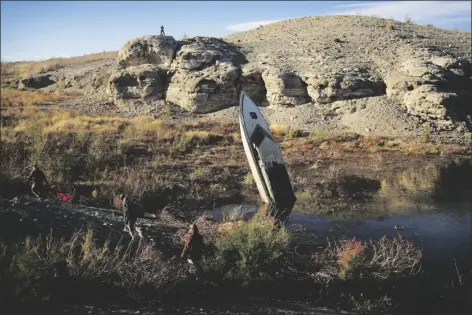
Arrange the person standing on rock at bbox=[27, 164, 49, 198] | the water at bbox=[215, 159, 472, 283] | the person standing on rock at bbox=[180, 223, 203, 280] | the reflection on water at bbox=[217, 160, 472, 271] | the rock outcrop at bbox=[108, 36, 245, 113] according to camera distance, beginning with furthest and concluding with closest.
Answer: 1. the rock outcrop at bbox=[108, 36, 245, 113]
2. the person standing on rock at bbox=[27, 164, 49, 198]
3. the reflection on water at bbox=[217, 160, 472, 271]
4. the water at bbox=[215, 159, 472, 283]
5. the person standing on rock at bbox=[180, 223, 203, 280]

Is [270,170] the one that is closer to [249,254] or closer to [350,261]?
[249,254]

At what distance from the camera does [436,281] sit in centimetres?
846

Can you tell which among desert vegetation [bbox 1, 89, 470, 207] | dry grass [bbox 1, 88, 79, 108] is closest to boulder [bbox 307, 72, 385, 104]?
desert vegetation [bbox 1, 89, 470, 207]

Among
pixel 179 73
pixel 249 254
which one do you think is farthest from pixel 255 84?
pixel 249 254

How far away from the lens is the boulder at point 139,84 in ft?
97.0

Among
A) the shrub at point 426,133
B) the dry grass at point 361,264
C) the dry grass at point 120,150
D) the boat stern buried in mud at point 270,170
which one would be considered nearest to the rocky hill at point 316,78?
the shrub at point 426,133

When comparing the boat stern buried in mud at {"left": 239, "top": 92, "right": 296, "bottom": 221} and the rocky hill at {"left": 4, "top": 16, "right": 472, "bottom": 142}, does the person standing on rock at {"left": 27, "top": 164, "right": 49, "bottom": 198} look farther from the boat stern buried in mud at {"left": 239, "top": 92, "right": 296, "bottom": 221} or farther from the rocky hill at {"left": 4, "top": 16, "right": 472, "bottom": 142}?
the rocky hill at {"left": 4, "top": 16, "right": 472, "bottom": 142}

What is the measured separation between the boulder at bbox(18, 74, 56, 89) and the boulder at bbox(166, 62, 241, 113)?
19.5 m

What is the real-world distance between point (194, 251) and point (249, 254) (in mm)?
1094

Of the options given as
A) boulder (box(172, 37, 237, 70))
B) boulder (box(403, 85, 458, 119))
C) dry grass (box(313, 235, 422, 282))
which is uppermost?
boulder (box(172, 37, 237, 70))

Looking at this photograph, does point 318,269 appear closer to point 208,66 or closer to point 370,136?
point 370,136

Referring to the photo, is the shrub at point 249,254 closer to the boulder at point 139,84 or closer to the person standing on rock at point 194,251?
the person standing on rock at point 194,251

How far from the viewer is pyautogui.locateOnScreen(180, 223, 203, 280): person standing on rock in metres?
7.81

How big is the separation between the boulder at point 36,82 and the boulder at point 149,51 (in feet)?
45.4
